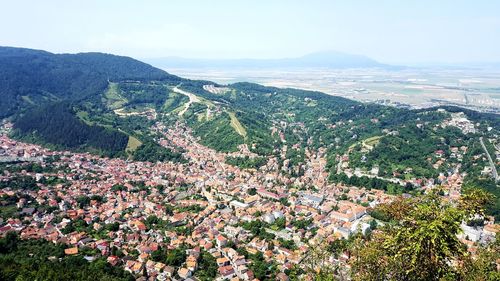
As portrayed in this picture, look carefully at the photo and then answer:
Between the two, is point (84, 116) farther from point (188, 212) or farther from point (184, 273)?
point (184, 273)

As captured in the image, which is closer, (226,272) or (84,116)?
(226,272)

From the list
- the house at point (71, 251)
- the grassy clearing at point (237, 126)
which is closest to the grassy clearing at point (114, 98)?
the grassy clearing at point (237, 126)

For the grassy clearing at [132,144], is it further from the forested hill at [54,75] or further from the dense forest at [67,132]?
the forested hill at [54,75]

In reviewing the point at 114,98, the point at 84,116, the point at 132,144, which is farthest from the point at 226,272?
the point at 114,98

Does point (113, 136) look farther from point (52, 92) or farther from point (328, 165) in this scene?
point (52, 92)

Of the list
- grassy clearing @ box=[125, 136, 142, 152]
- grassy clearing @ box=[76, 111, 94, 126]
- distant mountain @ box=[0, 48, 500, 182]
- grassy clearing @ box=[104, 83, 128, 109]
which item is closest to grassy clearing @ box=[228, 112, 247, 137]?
distant mountain @ box=[0, 48, 500, 182]
